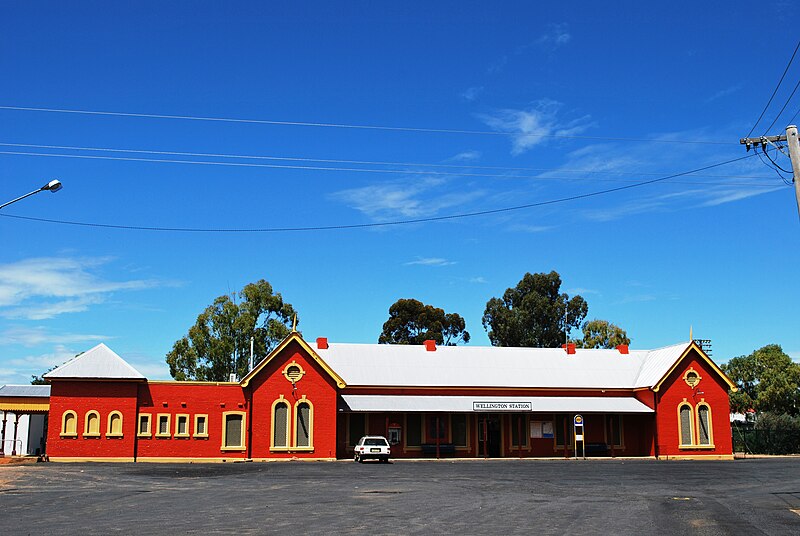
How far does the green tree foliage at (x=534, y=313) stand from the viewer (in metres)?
94.4

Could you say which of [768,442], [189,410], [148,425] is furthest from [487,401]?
[768,442]

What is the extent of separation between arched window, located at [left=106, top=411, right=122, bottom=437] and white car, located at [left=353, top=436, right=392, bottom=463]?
1338 centimetres

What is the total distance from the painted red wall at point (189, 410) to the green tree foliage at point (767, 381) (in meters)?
53.8

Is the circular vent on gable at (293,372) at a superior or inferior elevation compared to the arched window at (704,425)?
superior

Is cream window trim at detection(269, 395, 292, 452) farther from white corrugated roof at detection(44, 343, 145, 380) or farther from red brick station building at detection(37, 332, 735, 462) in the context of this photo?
white corrugated roof at detection(44, 343, 145, 380)

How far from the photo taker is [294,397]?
47.1m

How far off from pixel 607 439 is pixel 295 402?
68.6ft

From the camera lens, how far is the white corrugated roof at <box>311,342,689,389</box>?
52062mm

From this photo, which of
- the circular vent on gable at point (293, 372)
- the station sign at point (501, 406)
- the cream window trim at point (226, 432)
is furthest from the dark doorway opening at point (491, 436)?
the cream window trim at point (226, 432)

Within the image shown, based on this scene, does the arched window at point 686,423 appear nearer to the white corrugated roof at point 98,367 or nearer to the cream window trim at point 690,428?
the cream window trim at point 690,428

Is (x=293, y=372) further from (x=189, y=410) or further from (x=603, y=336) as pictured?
(x=603, y=336)

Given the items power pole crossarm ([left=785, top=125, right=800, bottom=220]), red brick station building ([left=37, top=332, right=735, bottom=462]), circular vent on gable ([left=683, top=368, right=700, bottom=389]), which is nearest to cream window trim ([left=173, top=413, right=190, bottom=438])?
red brick station building ([left=37, top=332, right=735, bottom=462])

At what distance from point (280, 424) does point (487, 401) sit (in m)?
13.0

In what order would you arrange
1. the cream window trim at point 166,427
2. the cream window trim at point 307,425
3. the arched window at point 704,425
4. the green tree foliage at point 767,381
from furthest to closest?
1. the green tree foliage at point 767,381
2. the arched window at point 704,425
3. the cream window trim at point 307,425
4. the cream window trim at point 166,427
